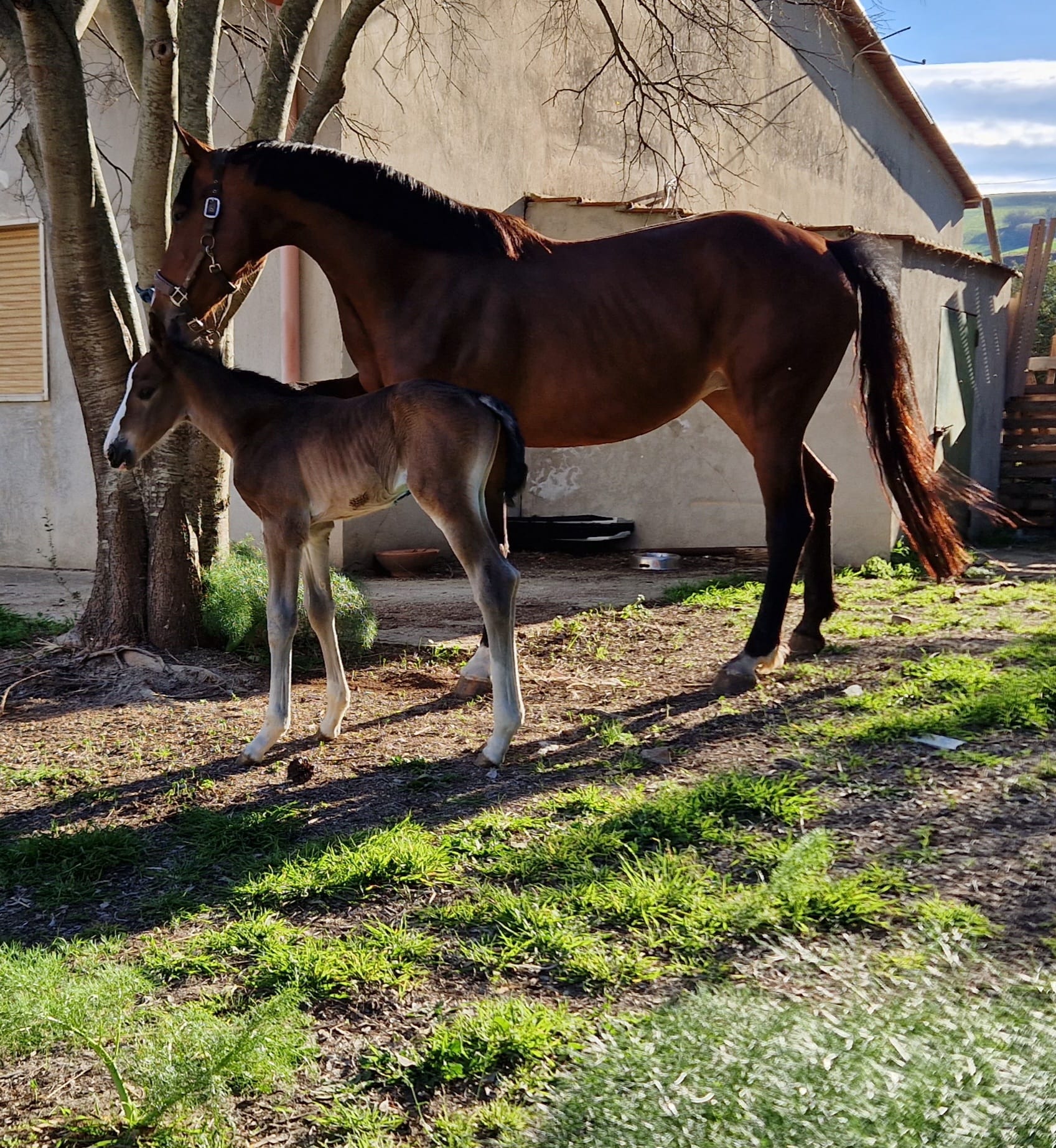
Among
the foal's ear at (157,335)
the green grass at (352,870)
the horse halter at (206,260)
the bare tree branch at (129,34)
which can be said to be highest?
the bare tree branch at (129,34)

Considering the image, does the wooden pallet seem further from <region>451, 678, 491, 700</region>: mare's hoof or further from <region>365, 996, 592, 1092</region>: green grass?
<region>365, 996, 592, 1092</region>: green grass

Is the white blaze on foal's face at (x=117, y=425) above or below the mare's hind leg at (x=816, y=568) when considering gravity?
above

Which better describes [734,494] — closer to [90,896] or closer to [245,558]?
[245,558]

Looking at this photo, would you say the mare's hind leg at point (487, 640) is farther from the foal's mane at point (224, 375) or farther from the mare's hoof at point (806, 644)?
the mare's hoof at point (806, 644)

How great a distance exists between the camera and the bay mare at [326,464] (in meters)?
4.38

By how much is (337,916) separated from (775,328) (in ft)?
12.0

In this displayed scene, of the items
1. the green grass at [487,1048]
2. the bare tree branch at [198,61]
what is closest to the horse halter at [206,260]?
the bare tree branch at [198,61]

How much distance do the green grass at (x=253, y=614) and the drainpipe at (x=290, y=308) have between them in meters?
3.29

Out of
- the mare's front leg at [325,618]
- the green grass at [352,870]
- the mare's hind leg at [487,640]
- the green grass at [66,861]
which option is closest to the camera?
the green grass at [352,870]

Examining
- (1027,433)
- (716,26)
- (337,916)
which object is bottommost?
(337,916)

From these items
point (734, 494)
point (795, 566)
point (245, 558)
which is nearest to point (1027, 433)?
point (734, 494)

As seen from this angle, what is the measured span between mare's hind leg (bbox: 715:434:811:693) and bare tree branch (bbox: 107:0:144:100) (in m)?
3.88

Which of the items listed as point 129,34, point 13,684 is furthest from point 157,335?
point 129,34

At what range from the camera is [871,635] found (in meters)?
6.74
